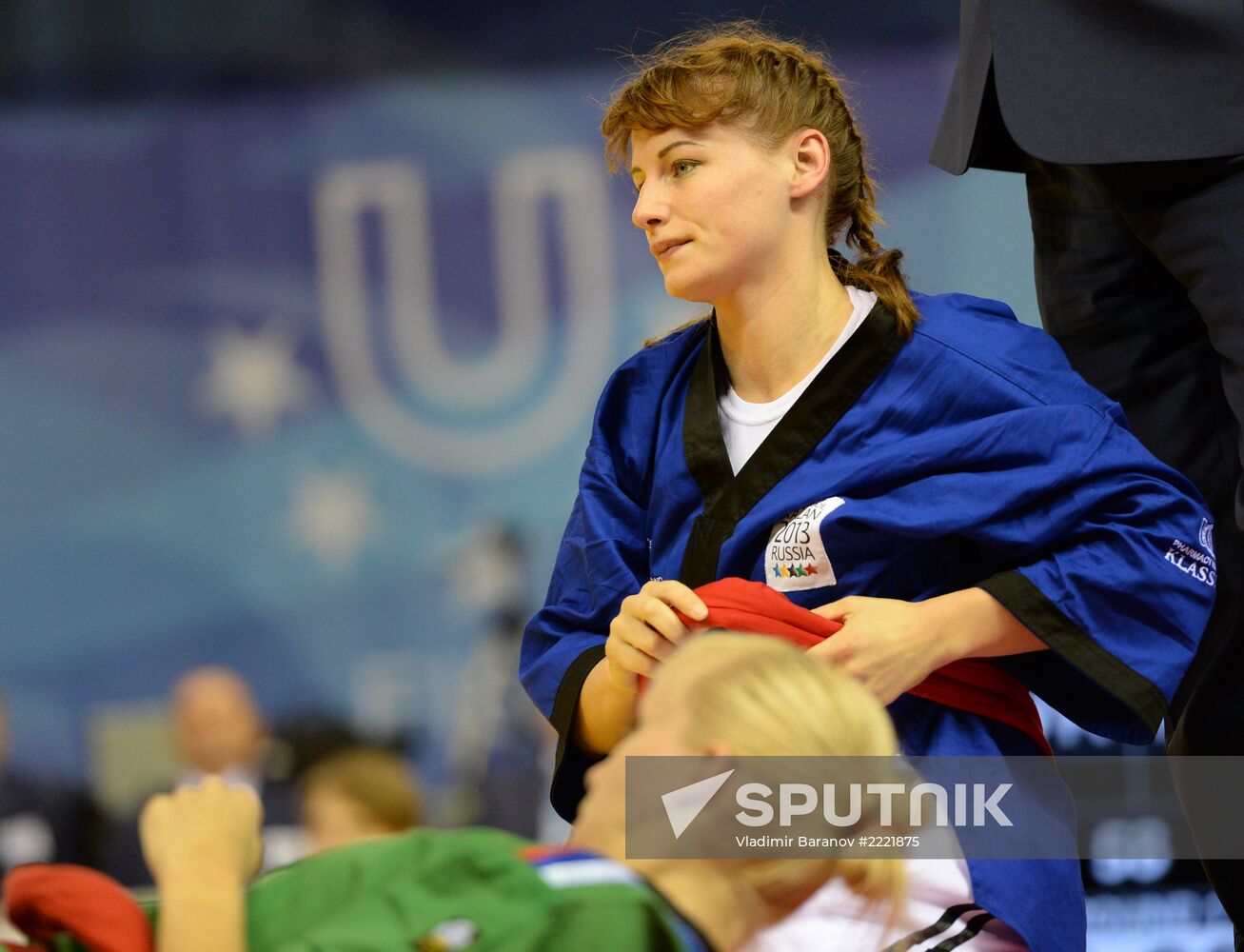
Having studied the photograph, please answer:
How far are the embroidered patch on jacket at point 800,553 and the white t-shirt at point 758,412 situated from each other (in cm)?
12

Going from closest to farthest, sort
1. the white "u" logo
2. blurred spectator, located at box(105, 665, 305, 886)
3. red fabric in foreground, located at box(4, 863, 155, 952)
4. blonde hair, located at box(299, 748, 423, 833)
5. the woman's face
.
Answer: red fabric in foreground, located at box(4, 863, 155, 952), the woman's face, blonde hair, located at box(299, 748, 423, 833), blurred spectator, located at box(105, 665, 305, 886), the white "u" logo

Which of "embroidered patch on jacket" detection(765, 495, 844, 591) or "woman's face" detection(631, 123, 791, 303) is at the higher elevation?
"woman's face" detection(631, 123, 791, 303)

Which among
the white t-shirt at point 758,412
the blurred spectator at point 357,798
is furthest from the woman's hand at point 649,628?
the blurred spectator at point 357,798

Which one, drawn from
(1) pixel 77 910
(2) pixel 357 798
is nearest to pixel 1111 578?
(1) pixel 77 910

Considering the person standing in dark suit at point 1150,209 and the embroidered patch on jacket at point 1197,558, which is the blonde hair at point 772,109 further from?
the embroidered patch on jacket at point 1197,558

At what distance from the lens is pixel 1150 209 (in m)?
1.68

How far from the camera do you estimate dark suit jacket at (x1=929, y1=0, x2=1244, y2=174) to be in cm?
161

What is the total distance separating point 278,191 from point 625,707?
2.63m

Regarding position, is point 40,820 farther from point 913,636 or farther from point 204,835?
point 913,636

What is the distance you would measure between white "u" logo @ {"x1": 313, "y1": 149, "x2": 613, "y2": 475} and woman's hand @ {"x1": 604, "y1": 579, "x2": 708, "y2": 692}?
7.44 feet

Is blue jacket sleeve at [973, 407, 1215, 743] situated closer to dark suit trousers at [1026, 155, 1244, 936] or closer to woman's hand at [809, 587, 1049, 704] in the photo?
woman's hand at [809, 587, 1049, 704]

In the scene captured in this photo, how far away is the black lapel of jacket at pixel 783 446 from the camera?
168 centimetres

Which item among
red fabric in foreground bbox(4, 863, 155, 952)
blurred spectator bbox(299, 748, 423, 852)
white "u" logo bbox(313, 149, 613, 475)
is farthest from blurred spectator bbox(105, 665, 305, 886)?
red fabric in foreground bbox(4, 863, 155, 952)

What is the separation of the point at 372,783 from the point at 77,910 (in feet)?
6.60
